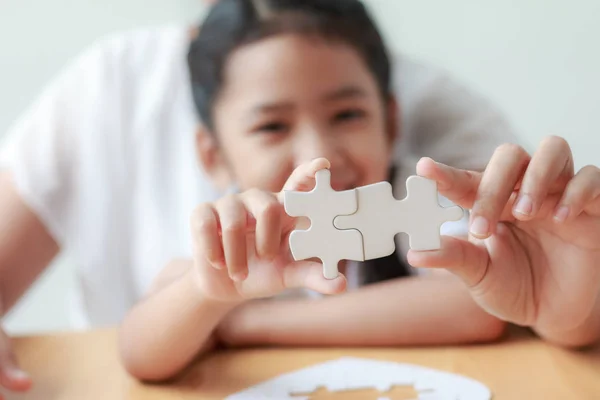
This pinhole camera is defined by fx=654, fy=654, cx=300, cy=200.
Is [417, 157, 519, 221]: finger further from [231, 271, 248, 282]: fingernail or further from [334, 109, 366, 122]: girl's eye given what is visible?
[334, 109, 366, 122]: girl's eye

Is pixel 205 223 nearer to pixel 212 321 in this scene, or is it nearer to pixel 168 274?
pixel 212 321

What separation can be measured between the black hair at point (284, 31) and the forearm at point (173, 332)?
319 mm

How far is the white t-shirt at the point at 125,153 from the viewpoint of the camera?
1.00 meters

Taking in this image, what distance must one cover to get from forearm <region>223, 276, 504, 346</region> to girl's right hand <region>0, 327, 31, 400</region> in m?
0.19

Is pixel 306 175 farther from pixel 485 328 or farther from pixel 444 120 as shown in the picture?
pixel 444 120

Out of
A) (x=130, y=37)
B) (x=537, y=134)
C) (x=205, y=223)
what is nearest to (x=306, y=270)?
(x=205, y=223)

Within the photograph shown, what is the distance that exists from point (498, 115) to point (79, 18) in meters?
0.88

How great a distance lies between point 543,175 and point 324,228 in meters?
0.16

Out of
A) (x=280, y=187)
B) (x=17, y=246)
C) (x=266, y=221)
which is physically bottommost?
(x=17, y=246)

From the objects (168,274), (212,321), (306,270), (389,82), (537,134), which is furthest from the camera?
(537,134)

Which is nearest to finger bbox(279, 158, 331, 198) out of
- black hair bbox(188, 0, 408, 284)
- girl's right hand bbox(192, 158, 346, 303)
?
girl's right hand bbox(192, 158, 346, 303)

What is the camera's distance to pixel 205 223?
0.49 meters

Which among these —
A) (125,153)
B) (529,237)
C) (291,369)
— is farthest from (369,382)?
(125,153)

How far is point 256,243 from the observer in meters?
0.49
